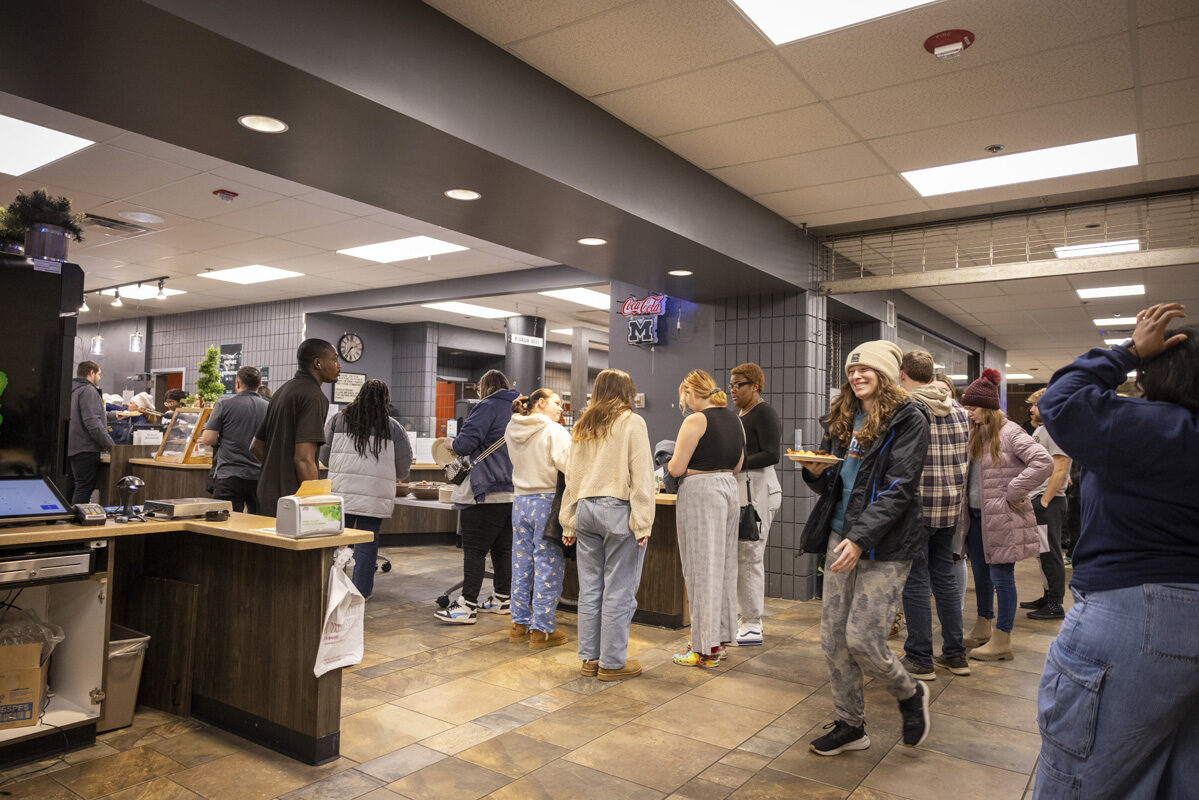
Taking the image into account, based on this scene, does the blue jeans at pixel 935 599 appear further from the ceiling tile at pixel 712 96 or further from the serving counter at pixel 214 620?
the serving counter at pixel 214 620

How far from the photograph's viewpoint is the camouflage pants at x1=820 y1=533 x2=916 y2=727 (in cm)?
273

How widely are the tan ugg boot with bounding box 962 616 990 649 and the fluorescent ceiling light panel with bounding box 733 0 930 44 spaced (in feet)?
11.5

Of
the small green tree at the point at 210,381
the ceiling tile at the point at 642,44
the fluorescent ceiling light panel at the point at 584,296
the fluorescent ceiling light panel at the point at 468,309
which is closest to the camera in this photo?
the ceiling tile at the point at 642,44

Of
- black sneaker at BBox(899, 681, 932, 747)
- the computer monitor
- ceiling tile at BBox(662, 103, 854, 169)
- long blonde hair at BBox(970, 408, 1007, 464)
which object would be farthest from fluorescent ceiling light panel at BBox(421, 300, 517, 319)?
black sneaker at BBox(899, 681, 932, 747)

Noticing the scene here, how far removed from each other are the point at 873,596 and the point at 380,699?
2205 mm

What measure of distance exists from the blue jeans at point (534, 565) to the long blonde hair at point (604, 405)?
0.74 m

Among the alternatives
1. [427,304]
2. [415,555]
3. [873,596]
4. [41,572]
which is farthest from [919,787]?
[427,304]

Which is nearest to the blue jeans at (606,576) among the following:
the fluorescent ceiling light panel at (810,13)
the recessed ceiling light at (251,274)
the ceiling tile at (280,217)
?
the fluorescent ceiling light panel at (810,13)

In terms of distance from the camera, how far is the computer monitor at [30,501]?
2803mm

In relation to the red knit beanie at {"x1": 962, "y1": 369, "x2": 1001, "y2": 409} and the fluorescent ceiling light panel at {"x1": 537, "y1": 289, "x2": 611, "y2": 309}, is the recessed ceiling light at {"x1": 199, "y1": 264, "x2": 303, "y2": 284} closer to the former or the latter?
the fluorescent ceiling light panel at {"x1": 537, "y1": 289, "x2": 611, "y2": 309}

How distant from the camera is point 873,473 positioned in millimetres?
2805

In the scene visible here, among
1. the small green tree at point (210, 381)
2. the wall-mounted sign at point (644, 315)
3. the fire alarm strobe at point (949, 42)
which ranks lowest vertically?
the small green tree at point (210, 381)

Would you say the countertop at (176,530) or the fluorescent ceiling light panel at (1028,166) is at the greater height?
the fluorescent ceiling light panel at (1028,166)

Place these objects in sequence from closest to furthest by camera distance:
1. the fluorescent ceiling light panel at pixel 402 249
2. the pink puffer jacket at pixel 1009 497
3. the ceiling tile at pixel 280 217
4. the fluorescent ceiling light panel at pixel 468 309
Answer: the pink puffer jacket at pixel 1009 497 < the ceiling tile at pixel 280 217 < the fluorescent ceiling light panel at pixel 402 249 < the fluorescent ceiling light panel at pixel 468 309
